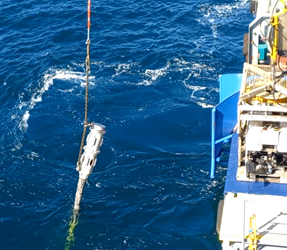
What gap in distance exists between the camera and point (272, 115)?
101 feet

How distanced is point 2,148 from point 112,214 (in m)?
11.5

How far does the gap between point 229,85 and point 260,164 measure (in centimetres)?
1056

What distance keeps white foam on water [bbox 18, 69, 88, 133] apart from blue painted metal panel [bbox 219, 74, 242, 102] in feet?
52.7

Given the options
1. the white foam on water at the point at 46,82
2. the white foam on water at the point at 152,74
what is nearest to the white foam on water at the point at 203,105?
the white foam on water at the point at 152,74

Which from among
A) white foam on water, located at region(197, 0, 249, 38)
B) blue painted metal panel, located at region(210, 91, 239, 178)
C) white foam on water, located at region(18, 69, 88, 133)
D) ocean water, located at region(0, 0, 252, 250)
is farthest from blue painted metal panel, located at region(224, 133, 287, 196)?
white foam on water, located at region(197, 0, 249, 38)

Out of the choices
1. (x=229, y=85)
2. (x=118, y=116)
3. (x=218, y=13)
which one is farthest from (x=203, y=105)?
(x=218, y=13)

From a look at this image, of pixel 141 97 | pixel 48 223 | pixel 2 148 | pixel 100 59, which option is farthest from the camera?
pixel 100 59

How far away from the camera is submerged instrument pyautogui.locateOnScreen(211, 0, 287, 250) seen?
95.0ft

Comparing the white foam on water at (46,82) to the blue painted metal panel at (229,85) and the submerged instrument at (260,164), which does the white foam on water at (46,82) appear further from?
the submerged instrument at (260,164)

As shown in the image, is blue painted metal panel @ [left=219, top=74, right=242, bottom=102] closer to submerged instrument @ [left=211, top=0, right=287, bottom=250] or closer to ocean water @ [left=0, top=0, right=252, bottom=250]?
ocean water @ [left=0, top=0, right=252, bottom=250]

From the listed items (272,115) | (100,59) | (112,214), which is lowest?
(112,214)

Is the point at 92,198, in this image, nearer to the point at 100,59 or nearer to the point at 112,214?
the point at 112,214

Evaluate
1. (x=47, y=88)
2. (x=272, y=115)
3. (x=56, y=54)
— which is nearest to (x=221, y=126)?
(x=272, y=115)

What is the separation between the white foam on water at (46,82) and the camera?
4948 cm
